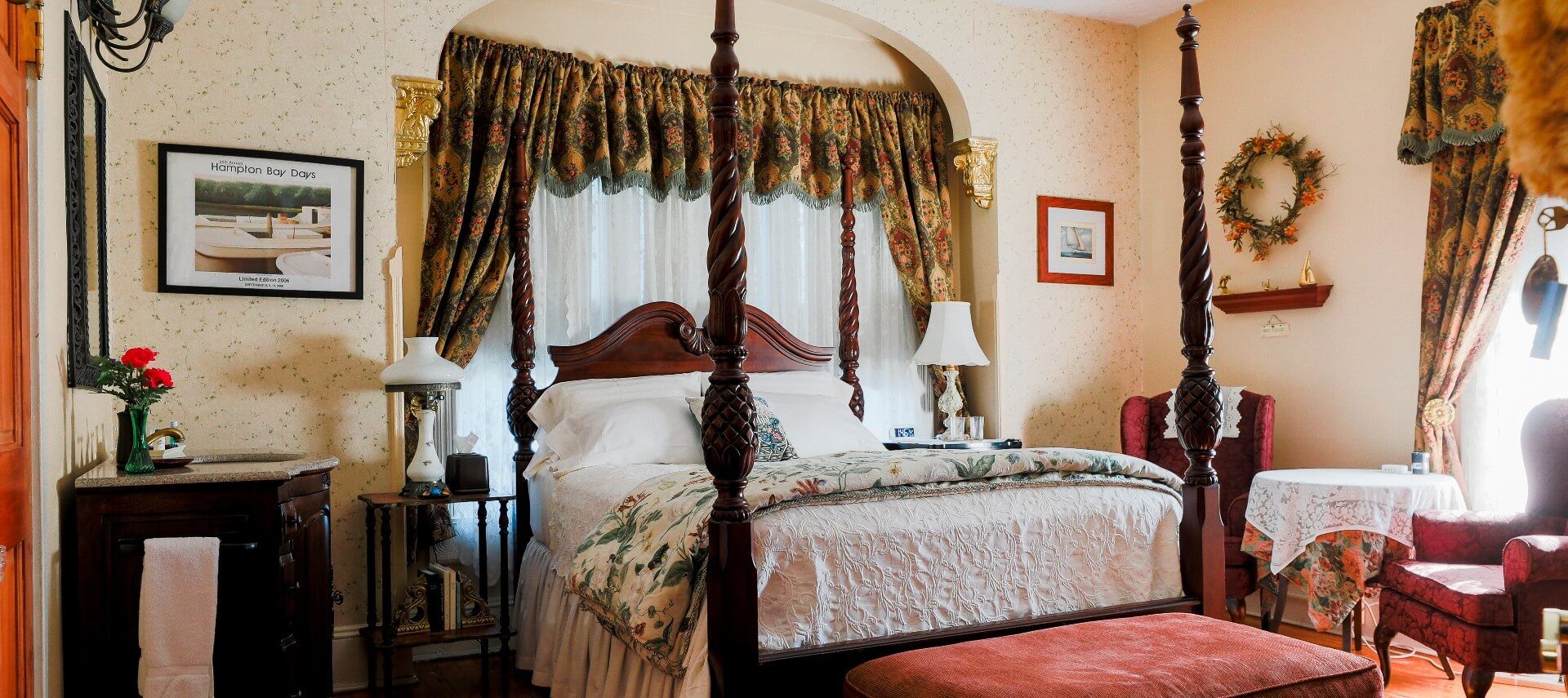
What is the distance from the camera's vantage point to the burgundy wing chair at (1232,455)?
4.32m

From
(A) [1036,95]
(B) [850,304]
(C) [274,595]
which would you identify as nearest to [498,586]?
(C) [274,595]

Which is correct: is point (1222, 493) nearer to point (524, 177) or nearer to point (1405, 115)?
point (1405, 115)

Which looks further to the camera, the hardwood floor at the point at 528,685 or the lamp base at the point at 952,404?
the lamp base at the point at 952,404

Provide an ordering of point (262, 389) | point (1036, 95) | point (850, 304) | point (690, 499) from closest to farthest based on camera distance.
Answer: point (690, 499) → point (262, 389) → point (850, 304) → point (1036, 95)

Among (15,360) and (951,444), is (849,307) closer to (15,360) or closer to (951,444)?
(951,444)

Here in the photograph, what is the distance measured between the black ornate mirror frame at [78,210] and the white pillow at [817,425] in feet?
7.56

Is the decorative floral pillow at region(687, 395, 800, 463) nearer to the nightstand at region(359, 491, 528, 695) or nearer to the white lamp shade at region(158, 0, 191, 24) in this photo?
the nightstand at region(359, 491, 528, 695)

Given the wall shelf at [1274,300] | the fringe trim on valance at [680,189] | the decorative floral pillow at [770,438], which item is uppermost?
the fringe trim on valance at [680,189]

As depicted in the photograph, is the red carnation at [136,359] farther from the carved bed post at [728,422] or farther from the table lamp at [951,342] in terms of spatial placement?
the table lamp at [951,342]

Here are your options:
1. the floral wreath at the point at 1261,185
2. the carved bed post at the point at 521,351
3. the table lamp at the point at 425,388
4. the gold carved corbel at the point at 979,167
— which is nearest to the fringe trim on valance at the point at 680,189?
the carved bed post at the point at 521,351

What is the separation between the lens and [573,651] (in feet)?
11.2

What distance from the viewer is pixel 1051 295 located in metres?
5.49

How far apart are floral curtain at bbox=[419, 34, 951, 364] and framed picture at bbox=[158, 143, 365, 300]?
1.62 feet

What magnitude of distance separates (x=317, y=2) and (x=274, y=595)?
2.28 metres
